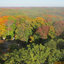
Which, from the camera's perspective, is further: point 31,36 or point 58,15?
point 58,15

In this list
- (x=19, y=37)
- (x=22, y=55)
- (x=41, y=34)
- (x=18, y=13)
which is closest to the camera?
(x=22, y=55)

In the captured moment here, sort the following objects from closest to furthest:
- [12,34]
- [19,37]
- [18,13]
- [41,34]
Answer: [41,34], [19,37], [12,34], [18,13]

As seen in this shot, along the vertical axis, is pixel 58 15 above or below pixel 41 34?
above

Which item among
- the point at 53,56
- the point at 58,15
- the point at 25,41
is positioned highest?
the point at 58,15

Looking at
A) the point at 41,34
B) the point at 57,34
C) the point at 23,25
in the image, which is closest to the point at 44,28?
the point at 41,34

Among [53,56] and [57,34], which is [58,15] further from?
[53,56]

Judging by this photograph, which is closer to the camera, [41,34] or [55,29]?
[41,34]

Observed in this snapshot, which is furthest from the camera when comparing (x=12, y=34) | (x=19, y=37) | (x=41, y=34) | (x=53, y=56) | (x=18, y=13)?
(x=18, y=13)

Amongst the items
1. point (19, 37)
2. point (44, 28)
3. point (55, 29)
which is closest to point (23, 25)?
point (19, 37)

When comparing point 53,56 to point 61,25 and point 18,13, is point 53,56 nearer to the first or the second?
point 61,25
